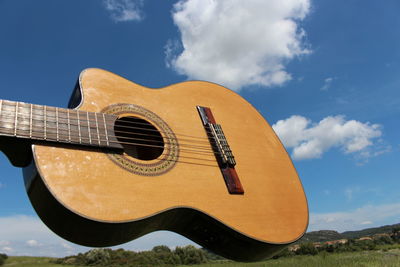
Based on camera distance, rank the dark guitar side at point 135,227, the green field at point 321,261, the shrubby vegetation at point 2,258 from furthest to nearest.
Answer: the shrubby vegetation at point 2,258
the green field at point 321,261
the dark guitar side at point 135,227

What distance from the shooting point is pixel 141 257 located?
4309 mm

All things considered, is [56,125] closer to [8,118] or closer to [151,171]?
[8,118]

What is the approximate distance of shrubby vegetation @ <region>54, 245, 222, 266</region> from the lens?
13.8 ft

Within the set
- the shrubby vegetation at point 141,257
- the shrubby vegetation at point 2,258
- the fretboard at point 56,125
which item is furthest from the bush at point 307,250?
the shrubby vegetation at point 2,258

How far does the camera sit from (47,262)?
5.14m

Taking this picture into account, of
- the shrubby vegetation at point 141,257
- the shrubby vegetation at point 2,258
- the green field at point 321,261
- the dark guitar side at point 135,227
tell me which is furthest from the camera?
the shrubby vegetation at point 2,258

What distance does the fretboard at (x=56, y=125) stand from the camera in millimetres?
2014

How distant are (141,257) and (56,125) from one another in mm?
2954

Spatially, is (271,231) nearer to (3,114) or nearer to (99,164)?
(99,164)

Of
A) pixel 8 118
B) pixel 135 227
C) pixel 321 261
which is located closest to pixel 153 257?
pixel 321 261

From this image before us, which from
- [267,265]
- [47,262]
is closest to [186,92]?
[267,265]

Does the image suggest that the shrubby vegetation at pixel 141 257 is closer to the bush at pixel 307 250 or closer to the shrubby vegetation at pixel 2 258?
the shrubby vegetation at pixel 2 258

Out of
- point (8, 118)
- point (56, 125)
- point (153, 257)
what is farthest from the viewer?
point (153, 257)

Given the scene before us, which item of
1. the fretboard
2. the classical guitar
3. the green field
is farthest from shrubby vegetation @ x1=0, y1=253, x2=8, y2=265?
the fretboard
